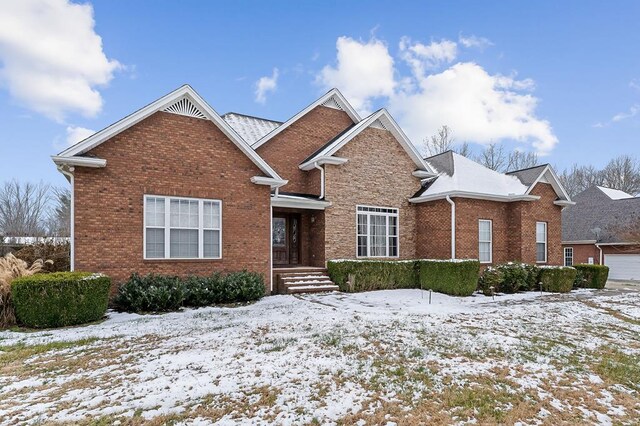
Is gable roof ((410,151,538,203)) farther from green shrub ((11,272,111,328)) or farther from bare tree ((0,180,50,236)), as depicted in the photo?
bare tree ((0,180,50,236))

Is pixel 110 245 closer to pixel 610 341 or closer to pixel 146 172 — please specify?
pixel 146 172

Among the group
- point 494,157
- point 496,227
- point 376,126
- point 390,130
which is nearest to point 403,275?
point 496,227

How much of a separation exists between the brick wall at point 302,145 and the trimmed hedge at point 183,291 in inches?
222

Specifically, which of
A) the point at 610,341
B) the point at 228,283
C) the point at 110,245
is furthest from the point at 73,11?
the point at 610,341

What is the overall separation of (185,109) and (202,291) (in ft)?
18.6

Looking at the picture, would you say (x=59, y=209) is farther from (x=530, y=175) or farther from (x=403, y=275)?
(x=530, y=175)

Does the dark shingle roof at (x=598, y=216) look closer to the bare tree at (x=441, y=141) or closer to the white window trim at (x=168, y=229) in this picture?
the bare tree at (x=441, y=141)

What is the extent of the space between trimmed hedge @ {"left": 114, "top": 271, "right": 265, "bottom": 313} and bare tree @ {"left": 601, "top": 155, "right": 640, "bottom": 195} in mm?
45400

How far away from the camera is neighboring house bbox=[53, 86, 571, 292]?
34.5ft

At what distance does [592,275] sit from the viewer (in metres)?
17.4

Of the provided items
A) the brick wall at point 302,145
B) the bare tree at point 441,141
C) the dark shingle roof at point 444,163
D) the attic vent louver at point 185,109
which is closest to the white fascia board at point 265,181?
the attic vent louver at point 185,109

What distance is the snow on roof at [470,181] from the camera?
16.1 meters

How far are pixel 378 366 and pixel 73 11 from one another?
14547 mm

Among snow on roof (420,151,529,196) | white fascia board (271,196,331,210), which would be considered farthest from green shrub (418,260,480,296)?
white fascia board (271,196,331,210)
